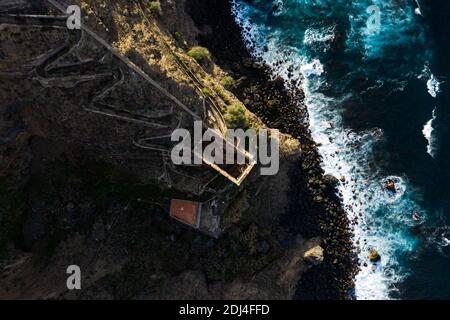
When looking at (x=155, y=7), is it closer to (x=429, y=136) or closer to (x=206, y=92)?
(x=206, y=92)

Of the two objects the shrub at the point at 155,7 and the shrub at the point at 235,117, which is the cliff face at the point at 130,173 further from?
the shrub at the point at 235,117

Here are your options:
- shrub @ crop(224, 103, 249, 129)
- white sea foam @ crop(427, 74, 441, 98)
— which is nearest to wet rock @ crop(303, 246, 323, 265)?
shrub @ crop(224, 103, 249, 129)

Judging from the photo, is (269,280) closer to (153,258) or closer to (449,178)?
(153,258)

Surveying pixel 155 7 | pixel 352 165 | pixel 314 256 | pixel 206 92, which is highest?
pixel 155 7

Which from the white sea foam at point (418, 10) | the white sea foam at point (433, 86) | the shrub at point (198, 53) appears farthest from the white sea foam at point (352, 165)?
the white sea foam at point (418, 10)

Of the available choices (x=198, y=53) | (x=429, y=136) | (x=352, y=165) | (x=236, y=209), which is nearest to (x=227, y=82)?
(x=198, y=53)
